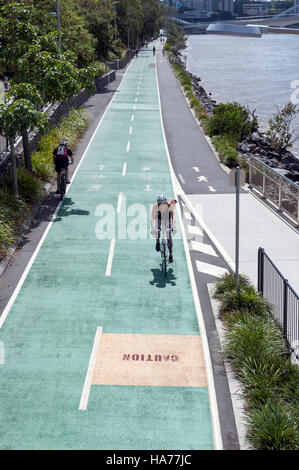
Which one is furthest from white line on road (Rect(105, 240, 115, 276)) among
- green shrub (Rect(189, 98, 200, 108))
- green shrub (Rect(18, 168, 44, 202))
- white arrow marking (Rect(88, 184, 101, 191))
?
green shrub (Rect(189, 98, 200, 108))

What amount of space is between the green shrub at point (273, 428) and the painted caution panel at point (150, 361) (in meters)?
1.59

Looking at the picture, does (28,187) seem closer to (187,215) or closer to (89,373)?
(187,215)

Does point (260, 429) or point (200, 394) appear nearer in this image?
point (260, 429)

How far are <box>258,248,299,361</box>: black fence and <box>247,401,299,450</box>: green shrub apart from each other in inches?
81.2

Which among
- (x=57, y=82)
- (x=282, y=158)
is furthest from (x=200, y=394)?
(x=282, y=158)

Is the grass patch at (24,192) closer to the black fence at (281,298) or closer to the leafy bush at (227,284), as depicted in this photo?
the leafy bush at (227,284)

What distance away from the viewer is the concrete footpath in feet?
51.1

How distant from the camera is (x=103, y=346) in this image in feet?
35.6

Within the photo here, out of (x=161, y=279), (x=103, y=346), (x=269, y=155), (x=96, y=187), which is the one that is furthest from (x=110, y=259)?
(x=269, y=155)

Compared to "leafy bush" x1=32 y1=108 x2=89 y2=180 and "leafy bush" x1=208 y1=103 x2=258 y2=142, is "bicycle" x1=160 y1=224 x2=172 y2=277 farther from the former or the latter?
"leafy bush" x1=208 y1=103 x2=258 y2=142

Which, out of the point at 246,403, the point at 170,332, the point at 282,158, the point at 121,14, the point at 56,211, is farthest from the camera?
the point at 121,14

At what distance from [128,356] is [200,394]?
1666mm

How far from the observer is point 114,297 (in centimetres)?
1301
